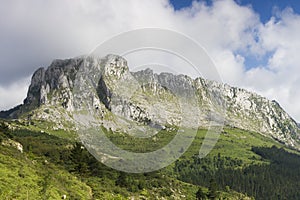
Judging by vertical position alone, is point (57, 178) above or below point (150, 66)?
below

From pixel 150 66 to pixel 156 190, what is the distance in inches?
3052

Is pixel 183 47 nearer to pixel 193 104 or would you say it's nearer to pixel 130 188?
pixel 193 104

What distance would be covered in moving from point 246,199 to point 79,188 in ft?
397

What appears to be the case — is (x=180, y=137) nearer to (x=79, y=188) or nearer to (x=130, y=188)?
(x=79, y=188)

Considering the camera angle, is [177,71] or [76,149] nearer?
[177,71]

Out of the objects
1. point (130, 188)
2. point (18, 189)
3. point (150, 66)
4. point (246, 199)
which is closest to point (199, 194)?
point (130, 188)

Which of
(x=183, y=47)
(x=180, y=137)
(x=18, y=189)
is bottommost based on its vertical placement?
(x=18, y=189)

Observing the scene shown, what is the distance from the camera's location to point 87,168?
3406 inches

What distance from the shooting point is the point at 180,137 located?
1345 inches

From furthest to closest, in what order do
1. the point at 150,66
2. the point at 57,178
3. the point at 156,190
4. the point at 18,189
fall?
the point at 156,190 → the point at 57,178 → the point at 18,189 → the point at 150,66

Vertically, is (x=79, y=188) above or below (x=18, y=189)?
above

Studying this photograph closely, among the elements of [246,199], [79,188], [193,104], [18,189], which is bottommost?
[18,189]

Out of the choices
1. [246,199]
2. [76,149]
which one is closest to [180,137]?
[76,149]

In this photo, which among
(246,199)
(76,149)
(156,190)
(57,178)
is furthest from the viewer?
(246,199)
